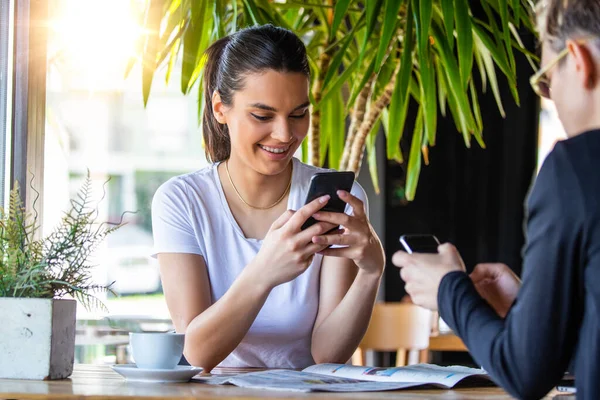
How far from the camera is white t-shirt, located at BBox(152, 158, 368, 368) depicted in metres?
1.82

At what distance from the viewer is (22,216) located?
1.50m

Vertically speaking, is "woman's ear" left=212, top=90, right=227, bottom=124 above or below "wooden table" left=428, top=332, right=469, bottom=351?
above

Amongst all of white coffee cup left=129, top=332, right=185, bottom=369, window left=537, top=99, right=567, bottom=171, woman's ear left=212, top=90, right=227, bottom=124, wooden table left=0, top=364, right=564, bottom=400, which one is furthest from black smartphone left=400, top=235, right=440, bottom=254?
window left=537, top=99, right=567, bottom=171

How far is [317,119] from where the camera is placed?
276 cm

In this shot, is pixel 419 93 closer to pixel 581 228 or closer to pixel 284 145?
pixel 284 145

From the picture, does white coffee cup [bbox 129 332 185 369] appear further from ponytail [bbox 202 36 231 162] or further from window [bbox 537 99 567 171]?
window [bbox 537 99 567 171]

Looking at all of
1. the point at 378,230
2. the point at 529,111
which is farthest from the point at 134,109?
the point at 529,111

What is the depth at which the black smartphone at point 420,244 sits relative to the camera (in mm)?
1129

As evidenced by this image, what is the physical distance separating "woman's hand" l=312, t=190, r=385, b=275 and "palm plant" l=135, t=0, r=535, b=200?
701 mm

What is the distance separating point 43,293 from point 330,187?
53 cm

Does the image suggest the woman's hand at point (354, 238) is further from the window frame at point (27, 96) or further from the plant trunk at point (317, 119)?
the plant trunk at point (317, 119)

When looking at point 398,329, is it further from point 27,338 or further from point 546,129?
point 546,129

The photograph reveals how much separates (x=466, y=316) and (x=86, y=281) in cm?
69

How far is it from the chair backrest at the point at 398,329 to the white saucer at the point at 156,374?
5.58 ft
